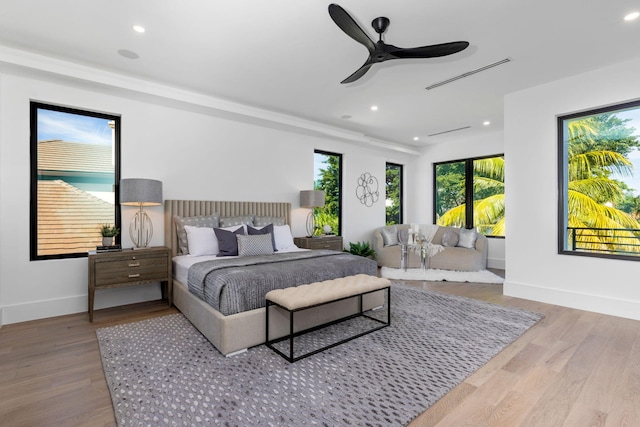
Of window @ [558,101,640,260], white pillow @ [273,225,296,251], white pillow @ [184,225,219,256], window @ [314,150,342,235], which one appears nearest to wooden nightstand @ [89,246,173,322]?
white pillow @ [184,225,219,256]

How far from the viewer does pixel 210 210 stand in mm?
4566

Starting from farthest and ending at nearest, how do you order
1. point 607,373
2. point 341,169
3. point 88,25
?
point 341,169 → point 88,25 → point 607,373

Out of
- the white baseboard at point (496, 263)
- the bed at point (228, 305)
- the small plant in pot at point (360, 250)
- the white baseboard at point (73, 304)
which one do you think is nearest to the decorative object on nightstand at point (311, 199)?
the bed at point (228, 305)

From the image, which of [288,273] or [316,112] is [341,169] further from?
[288,273]

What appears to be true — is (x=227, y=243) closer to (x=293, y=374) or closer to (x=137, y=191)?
(x=137, y=191)

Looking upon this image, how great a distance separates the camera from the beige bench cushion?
8.07 ft

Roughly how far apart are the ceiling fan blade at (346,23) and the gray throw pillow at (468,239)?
15.1 feet

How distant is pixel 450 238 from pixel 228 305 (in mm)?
5002

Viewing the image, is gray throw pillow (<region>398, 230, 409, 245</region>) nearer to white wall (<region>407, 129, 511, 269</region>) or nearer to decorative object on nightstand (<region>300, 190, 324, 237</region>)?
white wall (<region>407, 129, 511, 269</region>)

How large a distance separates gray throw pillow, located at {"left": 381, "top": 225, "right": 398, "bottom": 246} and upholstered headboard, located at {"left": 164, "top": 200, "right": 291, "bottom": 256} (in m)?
2.18

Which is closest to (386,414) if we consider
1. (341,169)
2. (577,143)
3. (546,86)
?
(577,143)

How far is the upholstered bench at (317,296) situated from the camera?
7.96 feet

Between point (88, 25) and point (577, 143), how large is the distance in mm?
5360

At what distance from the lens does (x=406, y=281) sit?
5160 mm
